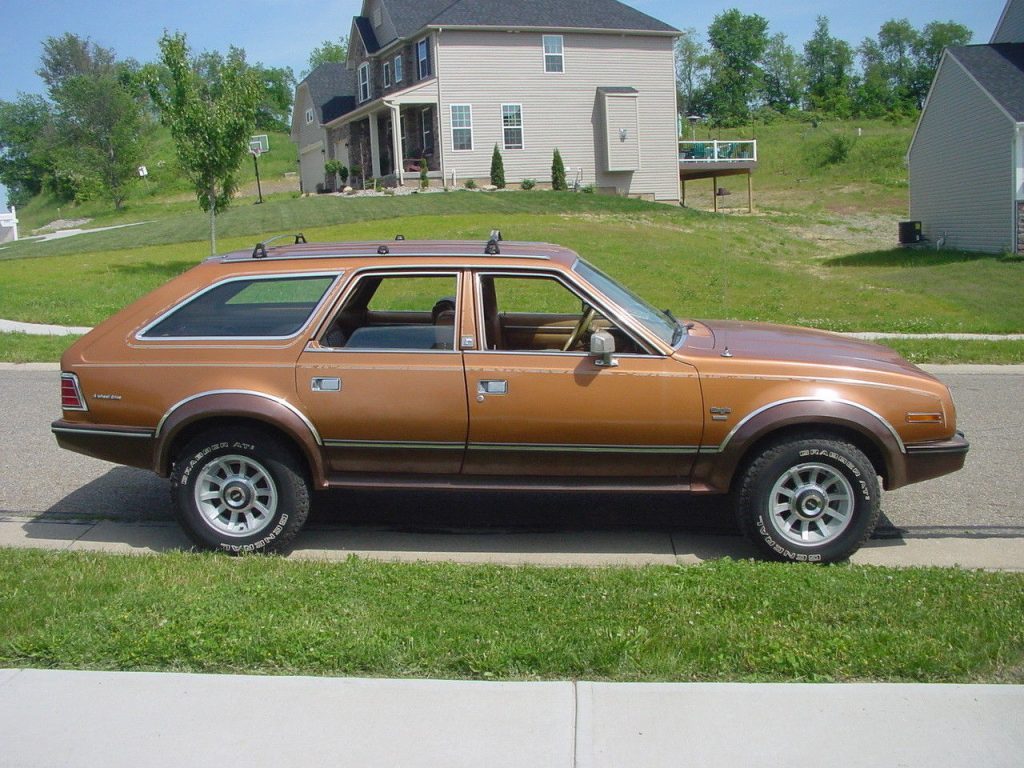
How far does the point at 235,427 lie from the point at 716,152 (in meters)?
41.2

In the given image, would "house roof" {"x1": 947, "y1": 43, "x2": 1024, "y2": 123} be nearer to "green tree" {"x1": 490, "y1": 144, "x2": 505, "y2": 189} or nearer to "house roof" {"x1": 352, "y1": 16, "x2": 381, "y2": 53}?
"green tree" {"x1": 490, "y1": 144, "x2": 505, "y2": 189}

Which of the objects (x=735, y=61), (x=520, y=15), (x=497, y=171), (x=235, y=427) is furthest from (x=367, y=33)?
(x=735, y=61)

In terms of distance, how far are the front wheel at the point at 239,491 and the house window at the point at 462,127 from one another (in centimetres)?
3522

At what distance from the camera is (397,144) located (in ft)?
131

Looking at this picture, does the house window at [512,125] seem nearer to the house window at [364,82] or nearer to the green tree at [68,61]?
the house window at [364,82]

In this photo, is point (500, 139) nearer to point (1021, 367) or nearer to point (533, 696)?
point (1021, 367)

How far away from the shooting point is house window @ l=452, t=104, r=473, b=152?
4022 cm

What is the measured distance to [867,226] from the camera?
39.9 metres

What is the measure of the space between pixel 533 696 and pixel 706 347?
2749 mm

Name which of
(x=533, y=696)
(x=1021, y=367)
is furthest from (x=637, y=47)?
(x=533, y=696)

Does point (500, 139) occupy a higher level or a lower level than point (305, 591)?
higher

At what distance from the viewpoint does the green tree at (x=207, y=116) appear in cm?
2228

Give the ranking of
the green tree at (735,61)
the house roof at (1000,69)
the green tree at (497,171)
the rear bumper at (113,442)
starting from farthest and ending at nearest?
the green tree at (735,61) → the green tree at (497,171) → the house roof at (1000,69) → the rear bumper at (113,442)

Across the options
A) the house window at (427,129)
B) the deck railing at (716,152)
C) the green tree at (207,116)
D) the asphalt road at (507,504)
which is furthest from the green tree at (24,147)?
the asphalt road at (507,504)
